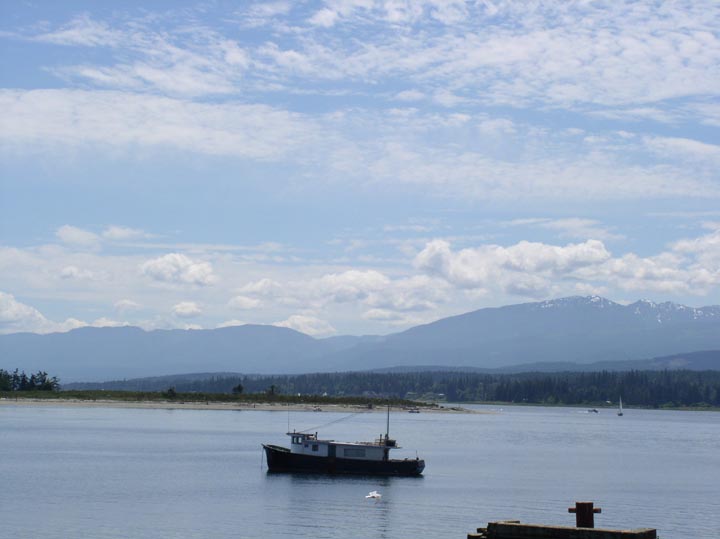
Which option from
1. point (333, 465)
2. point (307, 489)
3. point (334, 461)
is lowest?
point (307, 489)

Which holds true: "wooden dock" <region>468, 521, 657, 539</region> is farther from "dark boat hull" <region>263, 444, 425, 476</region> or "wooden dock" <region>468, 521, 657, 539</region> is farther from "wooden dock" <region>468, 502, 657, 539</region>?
"dark boat hull" <region>263, 444, 425, 476</region>

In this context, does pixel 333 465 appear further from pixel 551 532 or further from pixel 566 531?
pixel 566 531

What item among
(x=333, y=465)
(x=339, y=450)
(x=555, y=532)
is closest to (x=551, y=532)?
(x=555, y=532)

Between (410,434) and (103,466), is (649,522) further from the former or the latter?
(410,434)

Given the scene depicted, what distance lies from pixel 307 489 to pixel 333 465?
38.4ft

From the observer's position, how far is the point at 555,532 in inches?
1336

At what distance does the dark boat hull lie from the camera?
89.2m

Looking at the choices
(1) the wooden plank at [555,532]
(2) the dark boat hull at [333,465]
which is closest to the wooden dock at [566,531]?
(1) the wooden plank at [555,532]

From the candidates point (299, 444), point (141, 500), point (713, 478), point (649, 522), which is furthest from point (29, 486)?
point (713, 478)

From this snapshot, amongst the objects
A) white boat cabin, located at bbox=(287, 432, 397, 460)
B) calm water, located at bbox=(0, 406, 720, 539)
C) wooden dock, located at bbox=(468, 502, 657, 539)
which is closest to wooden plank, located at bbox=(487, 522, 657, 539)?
wooden dock, located at bbox=(468, 502, 657, 539)

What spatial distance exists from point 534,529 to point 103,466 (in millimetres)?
61015

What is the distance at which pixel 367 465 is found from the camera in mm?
89500

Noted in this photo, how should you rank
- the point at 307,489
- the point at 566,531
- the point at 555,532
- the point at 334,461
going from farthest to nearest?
the point at 334,461 → the point at 307,489 → the point at 555,532 → the point at 566,531

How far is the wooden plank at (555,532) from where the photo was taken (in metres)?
32.9
